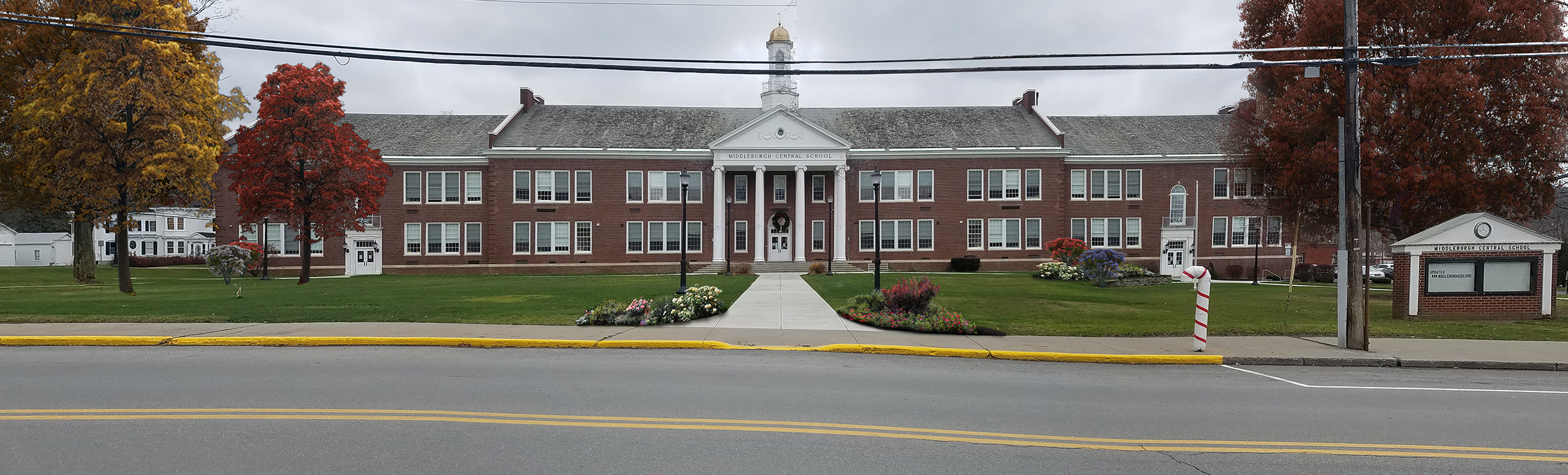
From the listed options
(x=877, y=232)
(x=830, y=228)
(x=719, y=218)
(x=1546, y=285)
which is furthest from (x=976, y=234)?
(x=1546, y=285)

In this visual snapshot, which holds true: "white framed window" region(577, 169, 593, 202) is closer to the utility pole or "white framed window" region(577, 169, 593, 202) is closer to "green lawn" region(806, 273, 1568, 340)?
"green lawn" region(806, 273, 1568, 340)

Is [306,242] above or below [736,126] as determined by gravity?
below

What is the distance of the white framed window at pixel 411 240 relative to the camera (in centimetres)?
4122

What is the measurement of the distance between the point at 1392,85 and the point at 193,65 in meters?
34.9

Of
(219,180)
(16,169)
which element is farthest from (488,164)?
(16,169)

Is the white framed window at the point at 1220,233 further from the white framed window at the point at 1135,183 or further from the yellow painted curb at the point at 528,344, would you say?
the yellow painted curb at the point at 528,344

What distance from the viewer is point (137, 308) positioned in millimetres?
15789

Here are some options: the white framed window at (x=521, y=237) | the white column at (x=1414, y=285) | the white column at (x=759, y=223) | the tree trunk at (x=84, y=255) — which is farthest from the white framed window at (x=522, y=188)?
the white column at (x=1414, y=285)

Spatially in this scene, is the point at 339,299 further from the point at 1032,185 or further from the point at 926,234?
the point at 1032,185

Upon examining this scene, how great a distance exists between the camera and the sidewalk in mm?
10883

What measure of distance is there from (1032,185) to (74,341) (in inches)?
1558

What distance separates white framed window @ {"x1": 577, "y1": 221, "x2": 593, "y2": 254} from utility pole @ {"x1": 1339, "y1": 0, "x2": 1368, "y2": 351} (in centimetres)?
3500

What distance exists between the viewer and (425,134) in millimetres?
43625

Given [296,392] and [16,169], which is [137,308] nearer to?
[296,392]
